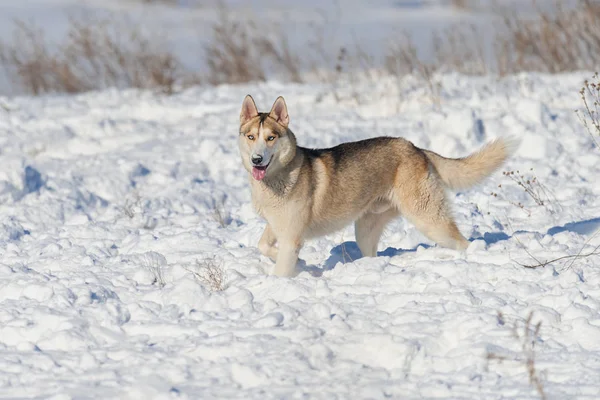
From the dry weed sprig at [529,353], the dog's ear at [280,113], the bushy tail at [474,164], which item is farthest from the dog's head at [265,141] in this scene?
the dry weed sprig at [529,353]

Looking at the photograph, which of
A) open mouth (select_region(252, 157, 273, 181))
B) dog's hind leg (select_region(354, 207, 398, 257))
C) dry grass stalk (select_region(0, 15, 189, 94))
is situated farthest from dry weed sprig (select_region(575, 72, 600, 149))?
dry grass stalk (select_region(0, 15, 189, 94))

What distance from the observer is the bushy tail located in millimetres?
6355

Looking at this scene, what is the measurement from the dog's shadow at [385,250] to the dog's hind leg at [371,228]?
118 mm

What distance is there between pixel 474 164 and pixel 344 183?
1.08 m

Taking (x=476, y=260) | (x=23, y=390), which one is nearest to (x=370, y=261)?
(x=476, y=260)

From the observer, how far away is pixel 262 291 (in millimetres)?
5496

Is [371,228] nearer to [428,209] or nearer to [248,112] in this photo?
[428,209]

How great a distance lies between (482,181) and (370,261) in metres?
1.24

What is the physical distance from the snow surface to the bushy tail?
56cm

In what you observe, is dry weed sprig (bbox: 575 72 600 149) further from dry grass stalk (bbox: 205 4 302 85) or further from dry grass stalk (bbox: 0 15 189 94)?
dry grass stalk (bbox: 0 15 189 94)

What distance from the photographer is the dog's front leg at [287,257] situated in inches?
230

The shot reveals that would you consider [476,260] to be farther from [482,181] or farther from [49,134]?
[49,134]

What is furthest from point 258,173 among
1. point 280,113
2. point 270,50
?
point 270,50

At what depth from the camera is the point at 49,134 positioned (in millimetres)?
11562
